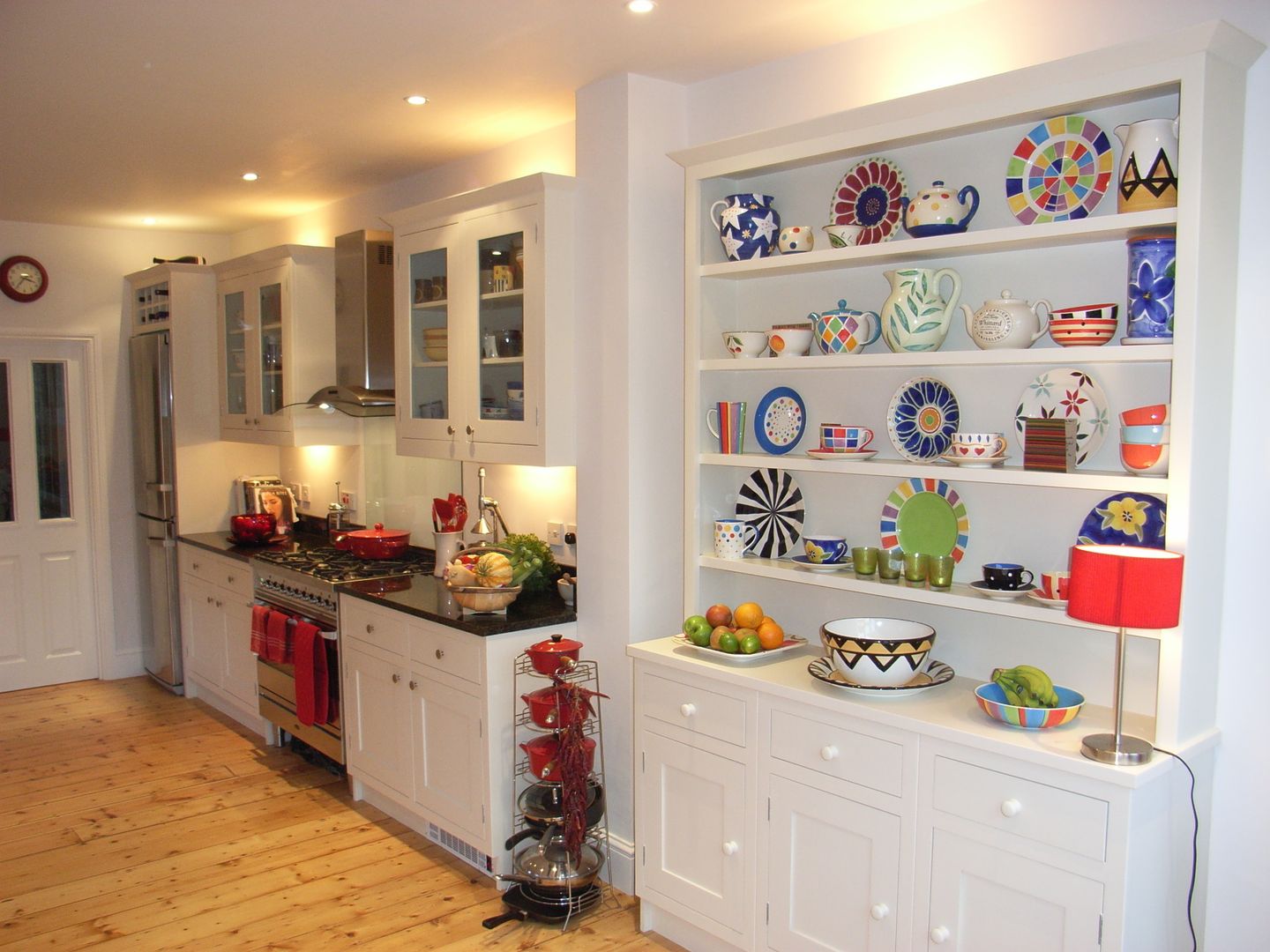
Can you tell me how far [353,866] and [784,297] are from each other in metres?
2.45

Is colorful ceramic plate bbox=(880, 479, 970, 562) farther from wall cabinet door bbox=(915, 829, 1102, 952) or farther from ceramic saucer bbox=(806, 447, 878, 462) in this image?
wall cabinet door bbox=(915, 829, 1102, 952)

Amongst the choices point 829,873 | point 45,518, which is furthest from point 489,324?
point 45,518

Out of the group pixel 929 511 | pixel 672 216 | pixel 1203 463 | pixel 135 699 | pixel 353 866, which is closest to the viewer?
pixel 1203 463

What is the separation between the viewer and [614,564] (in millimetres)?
3256

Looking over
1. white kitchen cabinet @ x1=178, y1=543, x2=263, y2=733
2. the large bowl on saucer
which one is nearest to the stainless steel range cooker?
white kitchen cabinet @ x1=178, y1=543, x2=263, y2=733

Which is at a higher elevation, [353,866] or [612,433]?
[612,433]

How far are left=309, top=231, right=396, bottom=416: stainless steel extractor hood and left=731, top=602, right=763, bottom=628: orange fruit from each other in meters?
2.26

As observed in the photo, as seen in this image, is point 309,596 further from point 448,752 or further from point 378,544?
point 448,752

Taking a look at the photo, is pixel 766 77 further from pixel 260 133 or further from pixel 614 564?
pixel 260 133

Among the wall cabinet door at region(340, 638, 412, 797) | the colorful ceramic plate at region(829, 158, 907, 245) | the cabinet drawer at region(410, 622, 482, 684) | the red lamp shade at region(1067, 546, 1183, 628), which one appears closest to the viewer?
the red lamp shade at region(1067, 546, 1183, 628)

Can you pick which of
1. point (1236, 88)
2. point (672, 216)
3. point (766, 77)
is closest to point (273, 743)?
point (672, 216)

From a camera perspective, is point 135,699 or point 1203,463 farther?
point 135,699

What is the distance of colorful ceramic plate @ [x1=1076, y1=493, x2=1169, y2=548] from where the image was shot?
2.22 metres

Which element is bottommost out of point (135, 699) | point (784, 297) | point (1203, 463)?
point (135, 699)
